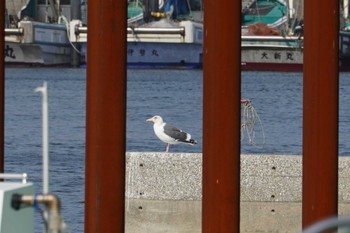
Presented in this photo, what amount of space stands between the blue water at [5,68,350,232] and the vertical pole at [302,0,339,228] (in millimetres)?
10135

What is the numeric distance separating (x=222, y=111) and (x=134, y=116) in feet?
157

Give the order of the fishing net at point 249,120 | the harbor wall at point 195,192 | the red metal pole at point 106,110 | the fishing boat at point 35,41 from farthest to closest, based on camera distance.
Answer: the fishing boat at point 35,41, the fishing net at point 249,120, the harbor wall at point 195,192, the red metal pole at point 106,110

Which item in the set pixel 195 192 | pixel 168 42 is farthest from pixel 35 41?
pixel 195 192

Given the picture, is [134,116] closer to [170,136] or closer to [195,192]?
[170,136]

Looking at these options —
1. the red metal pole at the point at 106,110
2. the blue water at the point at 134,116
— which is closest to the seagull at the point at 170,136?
the blue water at the point at 134,116

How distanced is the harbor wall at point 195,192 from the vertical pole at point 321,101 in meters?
4.81

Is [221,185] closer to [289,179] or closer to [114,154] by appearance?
[114,154]

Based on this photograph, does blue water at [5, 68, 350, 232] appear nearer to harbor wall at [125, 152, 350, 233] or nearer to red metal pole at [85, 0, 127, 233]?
harbor wall at [125, 152, 350, 233]

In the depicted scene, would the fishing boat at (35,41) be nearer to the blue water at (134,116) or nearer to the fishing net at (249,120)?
the blue water at (134,116)

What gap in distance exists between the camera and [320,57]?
10.2 m

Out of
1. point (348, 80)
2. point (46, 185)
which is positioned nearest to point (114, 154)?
point (46, 185)

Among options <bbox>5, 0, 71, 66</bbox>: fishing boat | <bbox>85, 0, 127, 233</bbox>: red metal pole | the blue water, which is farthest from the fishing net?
<bbox>5, 0, 71, 66</bbox>: fishing boat

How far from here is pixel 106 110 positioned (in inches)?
408

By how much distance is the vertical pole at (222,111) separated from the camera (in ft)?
33.4
